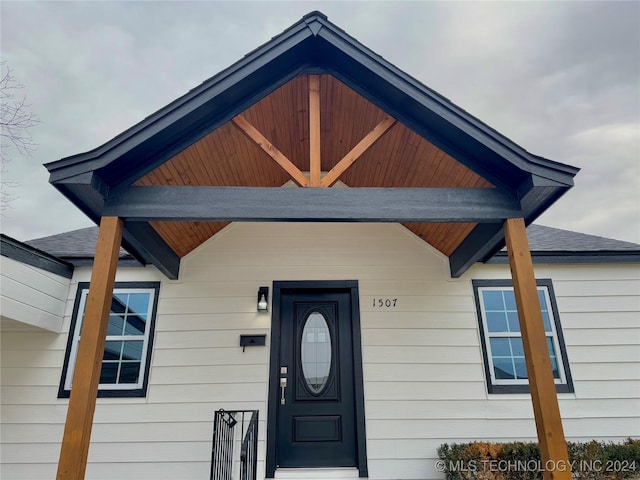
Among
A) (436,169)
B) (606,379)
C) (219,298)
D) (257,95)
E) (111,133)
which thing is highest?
(111,133)

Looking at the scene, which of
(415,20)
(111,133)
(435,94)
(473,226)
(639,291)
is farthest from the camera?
(111,133)

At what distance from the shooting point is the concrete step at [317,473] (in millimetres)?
3975

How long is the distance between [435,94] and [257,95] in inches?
63.3

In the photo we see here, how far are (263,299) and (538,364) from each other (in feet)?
9.96

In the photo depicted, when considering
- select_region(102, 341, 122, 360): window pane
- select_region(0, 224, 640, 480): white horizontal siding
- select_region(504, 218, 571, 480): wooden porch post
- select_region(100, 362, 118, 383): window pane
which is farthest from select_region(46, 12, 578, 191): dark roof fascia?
select_region(100, 362, 118, 383): window pane

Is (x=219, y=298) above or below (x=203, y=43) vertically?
below

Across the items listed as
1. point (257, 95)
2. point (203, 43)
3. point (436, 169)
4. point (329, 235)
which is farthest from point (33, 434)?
point (203, 43)

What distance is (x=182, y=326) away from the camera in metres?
4.62

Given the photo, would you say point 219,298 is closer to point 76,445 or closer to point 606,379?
point 76,445

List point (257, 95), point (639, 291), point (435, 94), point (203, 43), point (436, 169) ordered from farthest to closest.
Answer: point (203, 43) < point (639, 291) < point (436, 169) < point (257, 95) < point (435, 94)

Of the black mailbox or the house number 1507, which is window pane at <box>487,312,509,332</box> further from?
the black mailbox

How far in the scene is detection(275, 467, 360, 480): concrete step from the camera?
3.97 metres

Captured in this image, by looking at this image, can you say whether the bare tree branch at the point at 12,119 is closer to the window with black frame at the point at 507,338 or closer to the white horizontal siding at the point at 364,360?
the white horizontal siding at the point at 364,360

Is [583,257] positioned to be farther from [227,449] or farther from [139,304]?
[139,304]
